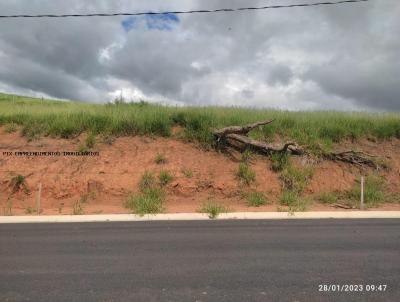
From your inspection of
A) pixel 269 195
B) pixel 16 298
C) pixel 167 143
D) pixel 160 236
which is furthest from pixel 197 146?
pixel 16 298

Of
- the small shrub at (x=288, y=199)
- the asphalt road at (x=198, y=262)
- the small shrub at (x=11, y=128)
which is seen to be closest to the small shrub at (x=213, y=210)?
the asphalt road at (x=198, y=262)

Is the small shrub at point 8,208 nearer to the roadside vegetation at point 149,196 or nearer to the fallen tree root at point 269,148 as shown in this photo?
the roadside vegetation at point 149,196

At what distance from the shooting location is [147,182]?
1709cm

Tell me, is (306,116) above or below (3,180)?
above

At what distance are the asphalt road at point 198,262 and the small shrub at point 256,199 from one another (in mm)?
4532

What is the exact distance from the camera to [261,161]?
18.6 m

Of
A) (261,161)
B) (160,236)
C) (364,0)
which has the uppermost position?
(364,0)

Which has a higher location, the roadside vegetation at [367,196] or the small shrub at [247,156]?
the small shrub at [247,156]

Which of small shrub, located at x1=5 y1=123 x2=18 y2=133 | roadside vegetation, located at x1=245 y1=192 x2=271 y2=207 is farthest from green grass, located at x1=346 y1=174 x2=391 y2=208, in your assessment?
small shrub, located at x1=5 y1=123 x2=18 y2=133

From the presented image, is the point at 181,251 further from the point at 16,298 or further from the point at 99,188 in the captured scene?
the point at 99,188

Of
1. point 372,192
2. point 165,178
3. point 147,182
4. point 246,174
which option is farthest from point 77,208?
point 372,192

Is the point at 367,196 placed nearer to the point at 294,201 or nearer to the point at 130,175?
the point at 294,201

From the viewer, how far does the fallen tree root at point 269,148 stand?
1867 centimetres

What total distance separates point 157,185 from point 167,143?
9.32 feet
